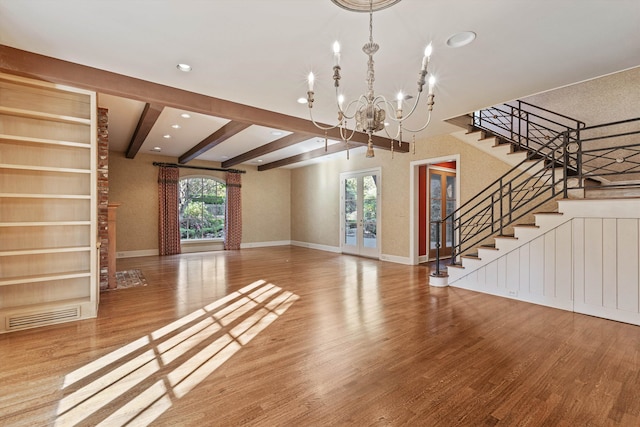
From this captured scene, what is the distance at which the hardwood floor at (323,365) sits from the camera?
1.81 m

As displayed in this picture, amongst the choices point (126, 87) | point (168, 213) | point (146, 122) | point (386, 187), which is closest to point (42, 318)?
point (126, 87)

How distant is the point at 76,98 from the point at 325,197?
22.8ft

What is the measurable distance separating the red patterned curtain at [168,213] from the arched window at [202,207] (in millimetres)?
420

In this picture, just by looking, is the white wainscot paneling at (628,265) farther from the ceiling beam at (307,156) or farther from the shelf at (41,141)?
the shelf at (41,141)

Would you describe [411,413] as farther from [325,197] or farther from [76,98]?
[325,197]

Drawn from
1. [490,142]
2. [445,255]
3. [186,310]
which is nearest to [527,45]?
[490,142]

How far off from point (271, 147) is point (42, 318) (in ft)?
17.0

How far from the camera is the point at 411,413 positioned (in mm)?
1805

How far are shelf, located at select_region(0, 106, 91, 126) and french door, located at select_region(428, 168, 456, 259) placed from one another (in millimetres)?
6786

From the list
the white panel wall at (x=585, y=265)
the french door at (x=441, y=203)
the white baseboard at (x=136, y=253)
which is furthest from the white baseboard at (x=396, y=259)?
the white baseboard at (x=136, y=253)

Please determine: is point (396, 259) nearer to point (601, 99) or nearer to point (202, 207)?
point (601, 99)

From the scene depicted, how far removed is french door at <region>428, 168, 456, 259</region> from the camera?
7.50 m

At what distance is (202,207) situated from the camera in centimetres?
967

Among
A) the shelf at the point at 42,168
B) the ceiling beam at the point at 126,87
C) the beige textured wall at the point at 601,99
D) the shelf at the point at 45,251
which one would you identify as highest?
the beige textured wall at the point at 601,99
